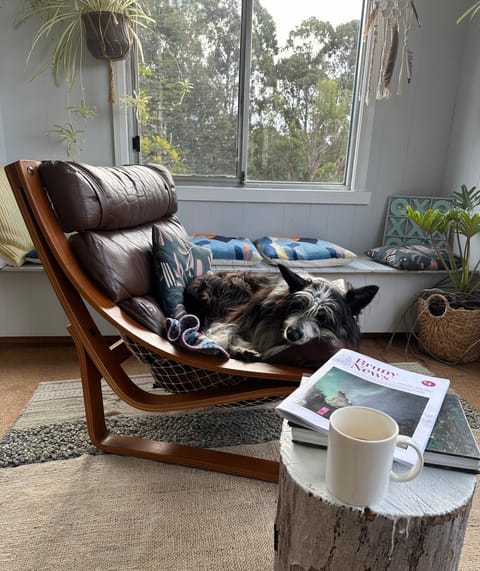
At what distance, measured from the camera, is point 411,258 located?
2732mm

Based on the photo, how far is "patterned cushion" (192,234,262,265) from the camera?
265cm

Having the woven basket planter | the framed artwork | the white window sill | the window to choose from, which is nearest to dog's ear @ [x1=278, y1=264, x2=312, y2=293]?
the woven basket planter

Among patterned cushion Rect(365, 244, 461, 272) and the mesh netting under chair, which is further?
patterned cushion Rect(365, 244, 461, 272)

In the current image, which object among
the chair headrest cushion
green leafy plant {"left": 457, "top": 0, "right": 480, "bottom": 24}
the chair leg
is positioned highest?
green leafy plant {"left": 457, "top": 0, "right": 480, "bottom": 24}

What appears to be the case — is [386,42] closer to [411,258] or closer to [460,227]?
[460,227]

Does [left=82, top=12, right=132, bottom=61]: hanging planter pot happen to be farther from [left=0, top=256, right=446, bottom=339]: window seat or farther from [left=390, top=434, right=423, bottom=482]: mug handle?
[left=390, top=434, right=423, bottom=482]: mug handle

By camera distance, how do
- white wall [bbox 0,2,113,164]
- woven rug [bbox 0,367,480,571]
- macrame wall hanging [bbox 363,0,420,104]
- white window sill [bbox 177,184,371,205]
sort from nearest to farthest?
woven rug [bbox 0,367,480,571]
macrame wall hanging [bbox 363,0,420,104]
white wall [bbox 0,2,113,164]
white window sill [bbox 177,184,371,205]

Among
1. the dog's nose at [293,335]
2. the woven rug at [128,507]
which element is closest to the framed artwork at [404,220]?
the woven rug at [128,507]

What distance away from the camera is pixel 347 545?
744 mm

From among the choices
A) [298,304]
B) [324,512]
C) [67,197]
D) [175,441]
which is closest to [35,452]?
[175,441]

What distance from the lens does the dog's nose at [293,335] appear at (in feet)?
4.48

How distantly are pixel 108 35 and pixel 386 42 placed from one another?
1638mm

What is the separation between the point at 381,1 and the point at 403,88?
0.69 meters

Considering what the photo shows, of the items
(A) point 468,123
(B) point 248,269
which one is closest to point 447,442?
(B) point 248,269
